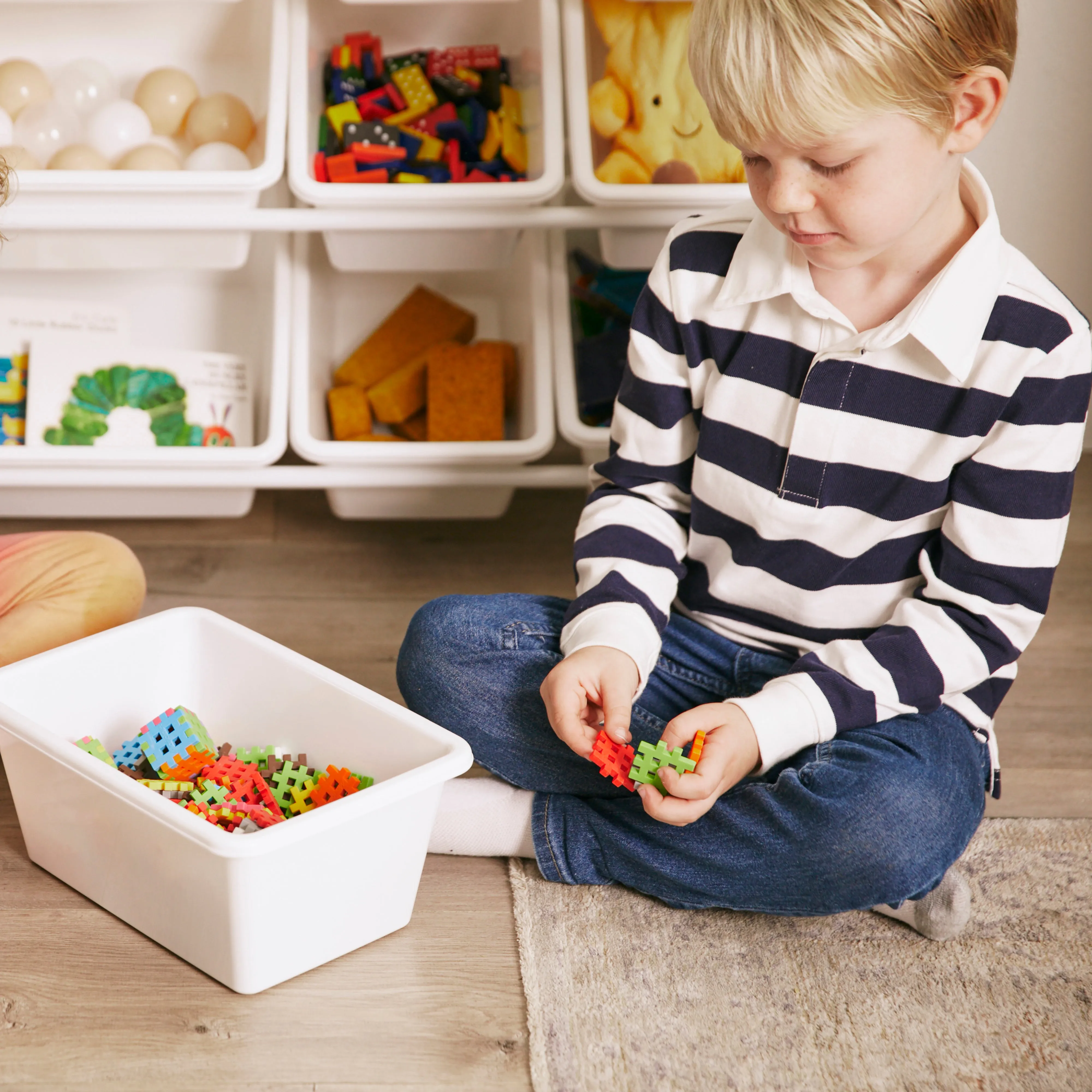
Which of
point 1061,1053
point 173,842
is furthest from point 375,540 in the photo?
point 1061,1053

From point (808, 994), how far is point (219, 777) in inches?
18.3

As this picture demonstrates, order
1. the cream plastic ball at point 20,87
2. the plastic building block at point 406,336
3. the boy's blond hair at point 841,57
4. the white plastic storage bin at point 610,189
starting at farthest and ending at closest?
the plastic building block at point 406,336, the cream plastic ball at point 20,87, the white plastic storage bin at point 610,189, the boy's blond hair at point 841,57

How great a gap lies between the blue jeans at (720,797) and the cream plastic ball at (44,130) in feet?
2.25

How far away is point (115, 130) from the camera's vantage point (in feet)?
4.24

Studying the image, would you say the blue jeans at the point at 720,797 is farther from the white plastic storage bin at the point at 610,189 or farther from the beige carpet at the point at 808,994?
the white plastic storage bin at the point at 610,189

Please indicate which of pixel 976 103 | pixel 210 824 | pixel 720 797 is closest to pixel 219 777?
pixel 210 824

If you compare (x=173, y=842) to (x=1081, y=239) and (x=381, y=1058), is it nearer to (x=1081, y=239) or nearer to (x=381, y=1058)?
(x=381, y=1058)

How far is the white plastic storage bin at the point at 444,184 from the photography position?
1209 millimetres

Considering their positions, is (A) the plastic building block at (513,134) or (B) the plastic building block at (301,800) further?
(A) the plastic building block at (513,134)

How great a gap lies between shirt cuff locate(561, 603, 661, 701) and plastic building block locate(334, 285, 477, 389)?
0.60 metres

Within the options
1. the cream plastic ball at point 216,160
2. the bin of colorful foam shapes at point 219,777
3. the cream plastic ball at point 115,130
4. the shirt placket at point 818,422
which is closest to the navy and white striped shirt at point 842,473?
the shirt placket at point 818,422

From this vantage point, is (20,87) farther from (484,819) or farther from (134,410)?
(484,819)

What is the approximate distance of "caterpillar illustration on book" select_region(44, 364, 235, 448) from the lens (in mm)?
1331

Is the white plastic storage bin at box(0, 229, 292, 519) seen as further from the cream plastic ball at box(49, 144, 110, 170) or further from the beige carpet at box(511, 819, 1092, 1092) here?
the beige carpet at box(511, 819, 1092, 1092)
